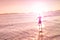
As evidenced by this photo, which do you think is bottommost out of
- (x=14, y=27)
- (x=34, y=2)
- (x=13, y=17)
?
(x=14, y=27)

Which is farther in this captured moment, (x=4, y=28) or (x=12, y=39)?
(x=4, y=28)

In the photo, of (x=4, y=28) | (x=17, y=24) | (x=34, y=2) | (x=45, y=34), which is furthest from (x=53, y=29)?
(x=34, y=2)

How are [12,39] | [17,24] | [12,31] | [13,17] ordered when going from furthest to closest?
[13,17], [17,24], [12,31], [12,39]

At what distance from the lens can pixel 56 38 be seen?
117 centimetres

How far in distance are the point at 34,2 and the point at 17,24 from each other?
1.03m

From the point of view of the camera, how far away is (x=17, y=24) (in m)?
1.43

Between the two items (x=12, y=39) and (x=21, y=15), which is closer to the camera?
(x=12, y=39)

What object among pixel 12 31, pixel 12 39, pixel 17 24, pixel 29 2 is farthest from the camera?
pixel 29 2

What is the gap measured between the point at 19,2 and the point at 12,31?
1.16m

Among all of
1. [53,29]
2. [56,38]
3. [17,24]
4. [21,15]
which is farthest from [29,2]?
[56,38]

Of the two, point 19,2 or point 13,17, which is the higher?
point 19,2

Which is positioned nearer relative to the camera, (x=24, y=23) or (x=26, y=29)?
(x=26, y=29)

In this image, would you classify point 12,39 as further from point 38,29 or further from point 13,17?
point 13,17

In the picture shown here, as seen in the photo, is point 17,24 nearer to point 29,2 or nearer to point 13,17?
point 13,17
